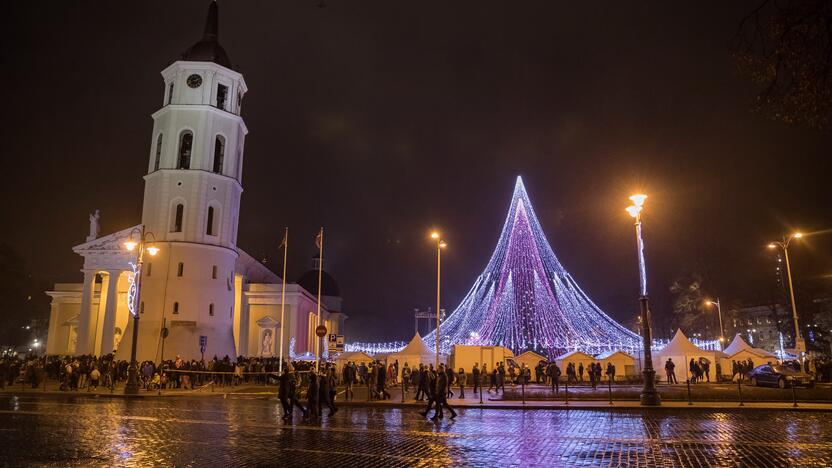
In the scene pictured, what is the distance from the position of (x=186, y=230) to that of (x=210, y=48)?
52.4ft

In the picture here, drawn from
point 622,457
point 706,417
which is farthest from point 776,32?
point 706,417

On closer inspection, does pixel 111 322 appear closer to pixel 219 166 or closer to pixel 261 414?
pixel 219 166

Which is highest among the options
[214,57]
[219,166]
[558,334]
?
[214,57]

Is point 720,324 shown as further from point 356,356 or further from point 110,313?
point 110,313

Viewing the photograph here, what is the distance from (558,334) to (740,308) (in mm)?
31834

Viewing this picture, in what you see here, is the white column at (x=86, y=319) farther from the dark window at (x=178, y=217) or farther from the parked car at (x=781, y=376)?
the parked car at (x=781, y=376)

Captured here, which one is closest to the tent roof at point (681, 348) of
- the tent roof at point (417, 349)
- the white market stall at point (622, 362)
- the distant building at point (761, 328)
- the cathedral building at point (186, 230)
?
the white market stall at point (622, 362)

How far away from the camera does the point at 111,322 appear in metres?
50.1

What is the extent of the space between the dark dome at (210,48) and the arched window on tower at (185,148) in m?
6.36

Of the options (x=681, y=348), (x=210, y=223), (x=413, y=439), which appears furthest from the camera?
(x=210, y=223)

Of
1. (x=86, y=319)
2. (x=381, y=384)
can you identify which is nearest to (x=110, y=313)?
(x=86, y=319)

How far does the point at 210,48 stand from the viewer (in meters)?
50.1

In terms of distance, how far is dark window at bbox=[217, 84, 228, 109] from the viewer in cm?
4981

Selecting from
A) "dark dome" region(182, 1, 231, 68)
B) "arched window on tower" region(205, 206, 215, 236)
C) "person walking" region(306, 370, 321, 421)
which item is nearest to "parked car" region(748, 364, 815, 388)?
"person walking" region(306, 370, 321, 421)
